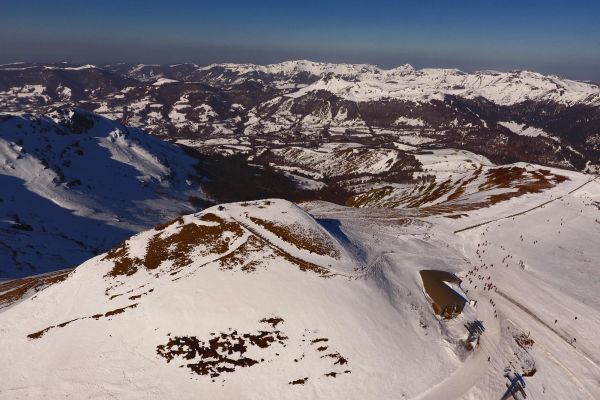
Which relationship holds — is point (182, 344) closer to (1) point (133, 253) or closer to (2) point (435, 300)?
(1) point (133, 253)

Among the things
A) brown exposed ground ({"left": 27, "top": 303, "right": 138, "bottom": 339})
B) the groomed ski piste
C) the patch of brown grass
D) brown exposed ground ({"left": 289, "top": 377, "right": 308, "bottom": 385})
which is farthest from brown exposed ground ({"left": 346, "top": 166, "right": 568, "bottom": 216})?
brown exposed ground ({"left": 27, "top": 303, "right": 138, "bottom": 339})

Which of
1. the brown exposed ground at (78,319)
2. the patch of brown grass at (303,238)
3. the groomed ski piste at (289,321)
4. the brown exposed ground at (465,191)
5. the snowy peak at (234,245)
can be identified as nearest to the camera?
the groomed ski piste at (289,321)

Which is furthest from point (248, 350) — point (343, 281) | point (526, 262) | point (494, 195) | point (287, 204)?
point (494, 195)

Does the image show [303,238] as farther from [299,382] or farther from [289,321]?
[299,382]

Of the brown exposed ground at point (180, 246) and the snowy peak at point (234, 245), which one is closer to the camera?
the snowy peak at point (234, 245)

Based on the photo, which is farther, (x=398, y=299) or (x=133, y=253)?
(x=133, y=253)

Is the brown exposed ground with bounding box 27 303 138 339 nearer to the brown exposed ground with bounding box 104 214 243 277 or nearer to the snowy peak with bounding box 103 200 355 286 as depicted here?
the snowy peak with bounding box 103 200 355 286

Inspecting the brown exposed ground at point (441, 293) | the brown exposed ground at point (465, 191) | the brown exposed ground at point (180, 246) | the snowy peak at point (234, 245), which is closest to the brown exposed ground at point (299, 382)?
the snowy peak at point (234, 245)

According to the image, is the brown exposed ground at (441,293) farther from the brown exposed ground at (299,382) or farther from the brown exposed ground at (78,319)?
the brown exposed ground at (78,319)

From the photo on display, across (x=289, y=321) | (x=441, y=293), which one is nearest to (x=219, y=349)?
(x=289, y=321)
